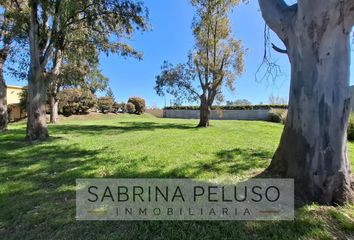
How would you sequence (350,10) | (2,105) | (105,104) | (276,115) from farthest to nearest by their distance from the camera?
(105,104) → (276,115) → (2,105) → (350,10)

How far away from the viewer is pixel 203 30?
1554 cm

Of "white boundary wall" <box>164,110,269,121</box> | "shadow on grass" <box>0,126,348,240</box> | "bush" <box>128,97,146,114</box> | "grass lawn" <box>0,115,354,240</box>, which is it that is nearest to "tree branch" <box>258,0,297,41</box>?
"grass lawn" <box>0,115,354,240</box>

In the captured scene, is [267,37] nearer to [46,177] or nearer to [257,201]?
[257,201]

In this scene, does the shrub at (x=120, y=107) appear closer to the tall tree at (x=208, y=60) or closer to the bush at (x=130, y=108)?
the bush at (x=130, y=108)

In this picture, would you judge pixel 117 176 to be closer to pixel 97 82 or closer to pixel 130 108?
pixel 97 82

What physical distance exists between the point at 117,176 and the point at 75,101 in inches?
945

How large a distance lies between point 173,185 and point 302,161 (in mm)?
1894

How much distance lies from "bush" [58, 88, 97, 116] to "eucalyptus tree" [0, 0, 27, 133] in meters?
10.8

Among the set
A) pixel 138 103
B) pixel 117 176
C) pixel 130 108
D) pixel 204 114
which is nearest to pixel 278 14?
pixel 117 176

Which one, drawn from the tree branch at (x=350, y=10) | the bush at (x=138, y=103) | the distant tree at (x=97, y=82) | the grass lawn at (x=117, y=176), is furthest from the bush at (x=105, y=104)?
the tree branch at (x=350, y=10)

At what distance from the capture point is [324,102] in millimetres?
3584

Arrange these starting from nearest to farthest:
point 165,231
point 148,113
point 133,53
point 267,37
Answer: point 165,231
point 267,37
point 133,53
point 148,113

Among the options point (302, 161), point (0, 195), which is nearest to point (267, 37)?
point (302, 161)

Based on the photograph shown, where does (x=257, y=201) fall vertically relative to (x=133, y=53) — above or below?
below
